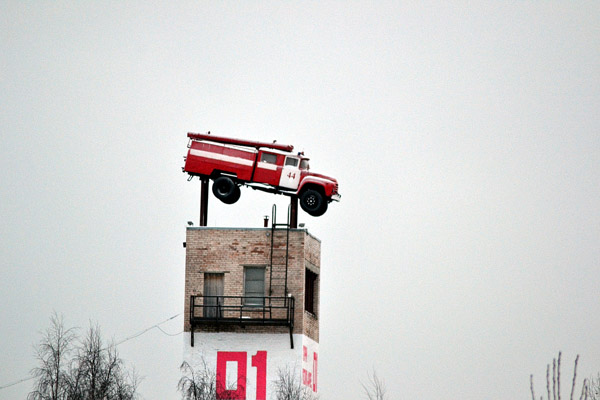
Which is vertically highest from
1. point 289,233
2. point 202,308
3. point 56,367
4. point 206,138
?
point 206,138

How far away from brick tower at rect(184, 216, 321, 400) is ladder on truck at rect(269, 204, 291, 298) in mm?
47

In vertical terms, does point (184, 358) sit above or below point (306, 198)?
below

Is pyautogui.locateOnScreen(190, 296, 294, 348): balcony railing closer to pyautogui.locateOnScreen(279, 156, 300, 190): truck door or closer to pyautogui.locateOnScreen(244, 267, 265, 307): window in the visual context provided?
pyautogui.locateOnScreen(244, 267, 265, 307): window

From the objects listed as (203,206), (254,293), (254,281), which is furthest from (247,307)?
(203,206)

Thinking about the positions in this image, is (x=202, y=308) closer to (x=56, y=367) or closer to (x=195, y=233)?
(x=195, y=233)

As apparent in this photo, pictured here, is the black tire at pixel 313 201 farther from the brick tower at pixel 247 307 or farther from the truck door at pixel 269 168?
the brick tower at pixel 247 307

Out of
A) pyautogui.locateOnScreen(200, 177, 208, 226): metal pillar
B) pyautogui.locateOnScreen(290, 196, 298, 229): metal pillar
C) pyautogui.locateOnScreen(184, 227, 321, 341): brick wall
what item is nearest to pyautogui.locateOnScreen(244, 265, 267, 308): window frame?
pyautogui.locateOnScreen(184, 227, 321, 341): brick wall

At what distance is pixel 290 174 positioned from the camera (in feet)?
186

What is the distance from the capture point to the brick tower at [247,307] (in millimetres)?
57188

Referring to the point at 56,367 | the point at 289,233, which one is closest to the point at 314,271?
the point at 289,233

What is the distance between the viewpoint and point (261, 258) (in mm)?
58000

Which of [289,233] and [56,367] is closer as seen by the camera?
[56,367]

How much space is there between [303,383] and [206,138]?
1246cm

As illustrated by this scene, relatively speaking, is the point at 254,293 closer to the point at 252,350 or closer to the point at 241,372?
the point at 252,350
